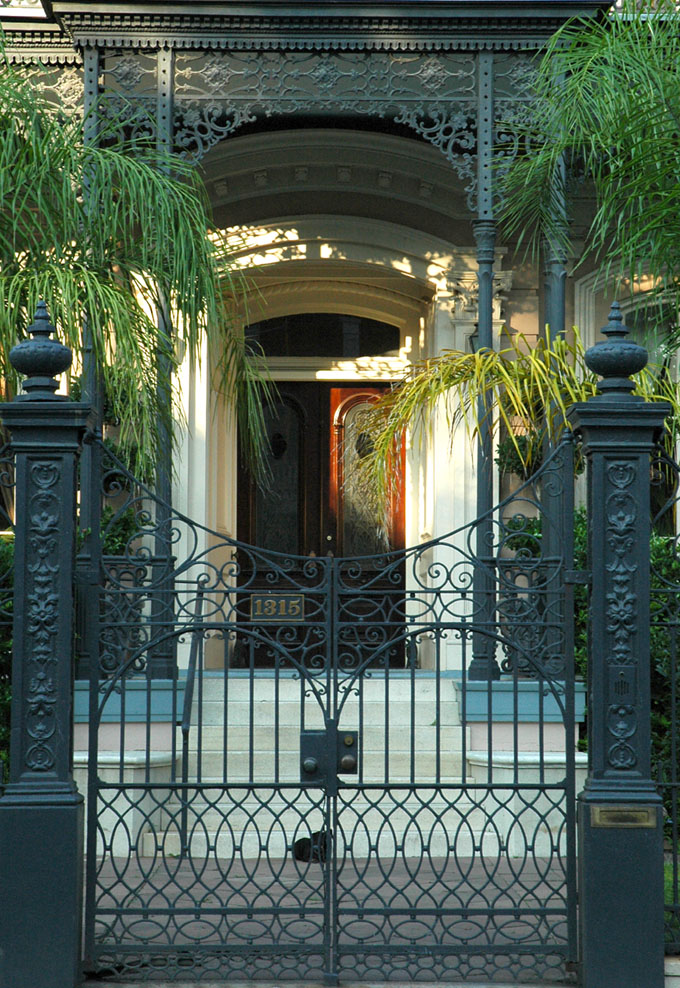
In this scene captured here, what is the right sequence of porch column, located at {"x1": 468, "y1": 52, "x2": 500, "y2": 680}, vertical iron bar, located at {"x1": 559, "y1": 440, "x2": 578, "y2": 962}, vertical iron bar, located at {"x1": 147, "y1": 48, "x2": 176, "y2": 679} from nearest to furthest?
vertical iron bar, located at {"x1": 559, "y1": 440, "x2": 578, "y2": 962}, vertical iron bar, located at {"x1": 147, "y1": 48, "x2": 176, "y2": 679}, porch column, located at {"x1": 468, "y1": 52, "x2": 500, "y2": 680}

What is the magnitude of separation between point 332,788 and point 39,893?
120 cm

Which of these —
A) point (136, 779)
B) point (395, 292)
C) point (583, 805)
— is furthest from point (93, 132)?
point (583, 805)

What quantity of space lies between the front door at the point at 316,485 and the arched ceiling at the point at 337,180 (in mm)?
1581

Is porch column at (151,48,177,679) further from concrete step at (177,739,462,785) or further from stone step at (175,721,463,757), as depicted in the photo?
concrete step at (177,739,462,785)

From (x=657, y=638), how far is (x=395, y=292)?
449cm

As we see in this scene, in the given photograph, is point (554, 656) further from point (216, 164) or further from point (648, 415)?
point (216, 164)

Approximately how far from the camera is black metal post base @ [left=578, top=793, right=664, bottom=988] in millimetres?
4520

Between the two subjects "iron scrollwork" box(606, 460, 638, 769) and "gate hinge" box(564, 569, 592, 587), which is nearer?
"iron scrollwork" box(606, 460, 638, 769)

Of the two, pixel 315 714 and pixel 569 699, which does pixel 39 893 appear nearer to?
pixel 569 699

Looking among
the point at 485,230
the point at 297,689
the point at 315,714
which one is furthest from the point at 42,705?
the point at 485,230

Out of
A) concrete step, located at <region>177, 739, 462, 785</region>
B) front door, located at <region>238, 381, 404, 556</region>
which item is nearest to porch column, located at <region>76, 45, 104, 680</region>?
concrete step, located at <region>177, 739, 462, 785</region>

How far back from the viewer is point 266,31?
7.87 meters

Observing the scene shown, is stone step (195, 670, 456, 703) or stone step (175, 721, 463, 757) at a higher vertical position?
stone step (195, 670, 456, 703)

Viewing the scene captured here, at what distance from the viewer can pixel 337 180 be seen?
9445 millimetres
